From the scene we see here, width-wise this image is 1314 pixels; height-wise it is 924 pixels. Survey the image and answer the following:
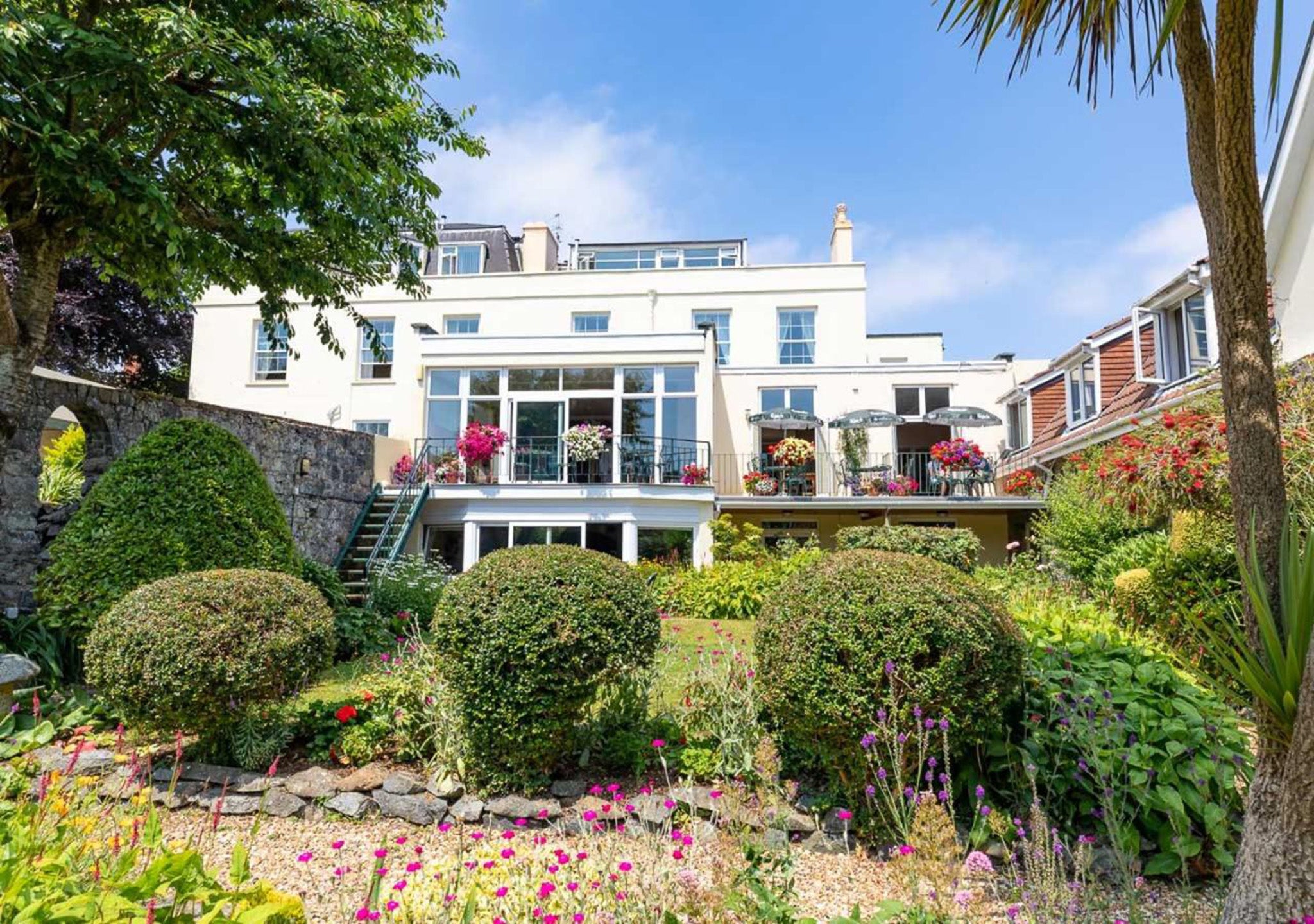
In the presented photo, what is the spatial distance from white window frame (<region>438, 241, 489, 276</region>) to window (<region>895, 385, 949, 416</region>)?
552 inches

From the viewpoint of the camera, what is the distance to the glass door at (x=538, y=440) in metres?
16.2

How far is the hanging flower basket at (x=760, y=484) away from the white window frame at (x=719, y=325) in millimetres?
5471

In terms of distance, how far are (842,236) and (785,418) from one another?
27.7 ft

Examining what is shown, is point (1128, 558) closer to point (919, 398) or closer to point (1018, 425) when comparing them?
point (1018, 425)

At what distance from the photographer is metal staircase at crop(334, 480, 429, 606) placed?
40.6ft

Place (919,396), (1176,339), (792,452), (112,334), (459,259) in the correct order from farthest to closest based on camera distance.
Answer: (459,259) → (919,396) → (112,334) → (792,452) → (1176,339)

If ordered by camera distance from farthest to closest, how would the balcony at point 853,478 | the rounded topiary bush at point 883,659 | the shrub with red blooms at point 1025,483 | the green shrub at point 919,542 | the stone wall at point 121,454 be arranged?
the balcony at point 853,478
the shrub with red blooms at point 1025,483
the green shrub at point 919,542
the stone wall at point 121,454
the rounded topiary bush at point 883,659

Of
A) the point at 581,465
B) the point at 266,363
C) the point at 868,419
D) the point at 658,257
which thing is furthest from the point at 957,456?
the point at 266,363

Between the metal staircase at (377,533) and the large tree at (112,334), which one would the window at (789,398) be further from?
the large tree at (112,334)

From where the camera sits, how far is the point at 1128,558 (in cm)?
912

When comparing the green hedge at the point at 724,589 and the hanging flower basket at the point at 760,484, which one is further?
the hanging flower basket at the point at 760,484

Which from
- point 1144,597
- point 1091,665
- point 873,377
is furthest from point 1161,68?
point 873,377

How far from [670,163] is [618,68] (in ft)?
10.7

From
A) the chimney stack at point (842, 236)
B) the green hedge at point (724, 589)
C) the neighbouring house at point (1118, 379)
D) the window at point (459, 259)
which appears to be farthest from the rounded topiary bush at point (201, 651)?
the window at point (459, 259)
